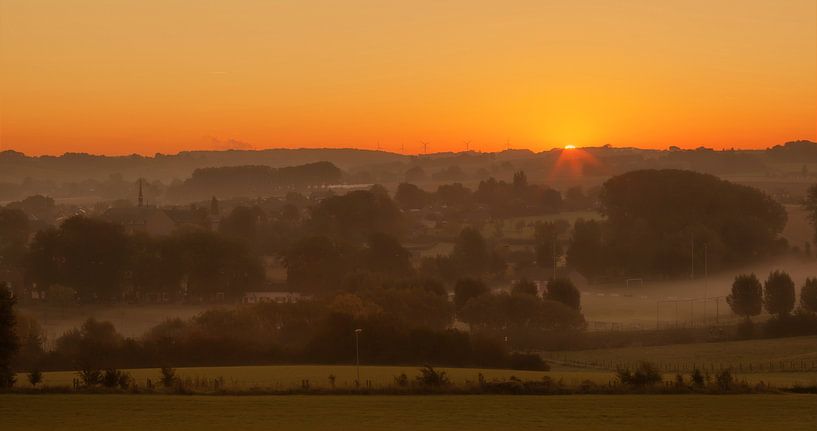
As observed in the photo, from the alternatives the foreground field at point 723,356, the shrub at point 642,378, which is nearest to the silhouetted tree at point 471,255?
the foreground field at point 723,356

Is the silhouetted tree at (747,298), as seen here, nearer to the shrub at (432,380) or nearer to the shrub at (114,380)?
the shrub at (432,380)

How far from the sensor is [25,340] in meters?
50.3

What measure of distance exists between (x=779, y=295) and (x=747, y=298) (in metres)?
1.75

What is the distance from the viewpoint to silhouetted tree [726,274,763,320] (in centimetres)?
6406

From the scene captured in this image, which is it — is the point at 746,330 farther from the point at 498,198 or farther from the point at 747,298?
the point at 498,198

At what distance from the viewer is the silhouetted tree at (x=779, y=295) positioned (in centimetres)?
6378

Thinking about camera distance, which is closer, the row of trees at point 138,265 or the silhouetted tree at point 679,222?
the row of trees at point 138,265

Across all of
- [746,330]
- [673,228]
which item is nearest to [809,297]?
[746,330]
